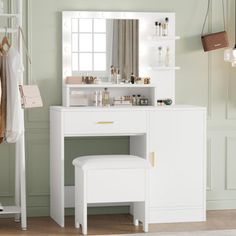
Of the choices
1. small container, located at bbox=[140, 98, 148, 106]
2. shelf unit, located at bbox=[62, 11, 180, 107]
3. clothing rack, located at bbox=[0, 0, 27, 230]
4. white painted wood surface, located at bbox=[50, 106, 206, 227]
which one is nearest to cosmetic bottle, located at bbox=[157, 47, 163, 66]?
shelf unit, located at bbox=[62, 11, 180, 107]

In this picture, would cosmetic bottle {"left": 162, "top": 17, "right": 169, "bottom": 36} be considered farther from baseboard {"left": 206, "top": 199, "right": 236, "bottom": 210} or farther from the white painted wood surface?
baseboard {"left": 206, "top": 199, "right": 236, "bottom": 210}

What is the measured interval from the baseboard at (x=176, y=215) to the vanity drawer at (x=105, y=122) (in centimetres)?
70

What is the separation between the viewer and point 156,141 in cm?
557

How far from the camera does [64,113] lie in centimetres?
539

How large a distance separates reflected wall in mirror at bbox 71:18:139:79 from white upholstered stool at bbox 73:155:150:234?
3.18 feet

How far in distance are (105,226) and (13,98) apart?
4.31 feet

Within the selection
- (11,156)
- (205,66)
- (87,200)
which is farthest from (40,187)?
(205,66)

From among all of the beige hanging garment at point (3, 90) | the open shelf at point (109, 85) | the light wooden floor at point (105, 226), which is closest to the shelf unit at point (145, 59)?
the open shelf at point (109, 85)

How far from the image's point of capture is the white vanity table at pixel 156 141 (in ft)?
17.9

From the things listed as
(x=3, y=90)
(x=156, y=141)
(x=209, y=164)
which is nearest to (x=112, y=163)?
(x=156, y=141)

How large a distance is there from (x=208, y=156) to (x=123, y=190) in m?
1.27

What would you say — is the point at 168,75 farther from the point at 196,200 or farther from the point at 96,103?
the point at 196,200

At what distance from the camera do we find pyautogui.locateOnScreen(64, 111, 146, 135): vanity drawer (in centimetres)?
542

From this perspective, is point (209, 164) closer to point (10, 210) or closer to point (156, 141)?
point (156, 141)
